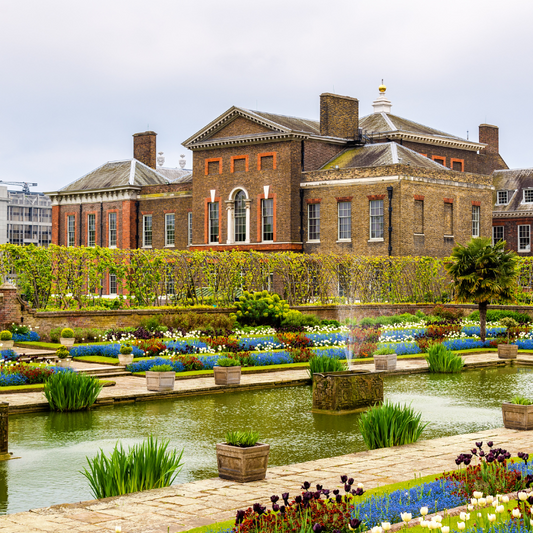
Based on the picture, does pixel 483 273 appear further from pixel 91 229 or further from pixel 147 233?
pixel 91 229

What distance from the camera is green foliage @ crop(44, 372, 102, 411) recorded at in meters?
13.7

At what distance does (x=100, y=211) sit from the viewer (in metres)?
54.1

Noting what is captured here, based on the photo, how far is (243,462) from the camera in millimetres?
8445

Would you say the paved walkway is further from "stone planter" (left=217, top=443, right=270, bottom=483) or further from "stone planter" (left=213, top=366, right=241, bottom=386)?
"stone planter" (left=213, top=366, right=241, bottom=386)

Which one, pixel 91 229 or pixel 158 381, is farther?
pixel 91 229

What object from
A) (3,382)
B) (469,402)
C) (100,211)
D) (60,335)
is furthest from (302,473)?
(100,211)

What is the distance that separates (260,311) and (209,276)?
13.0 feet

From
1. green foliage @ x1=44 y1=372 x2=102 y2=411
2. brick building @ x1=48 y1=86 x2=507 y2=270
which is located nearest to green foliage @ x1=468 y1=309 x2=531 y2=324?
brick building @ x1=48 y1=86 x2=507 y2=270

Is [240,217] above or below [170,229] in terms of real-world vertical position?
above

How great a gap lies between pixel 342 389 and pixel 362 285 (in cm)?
2222

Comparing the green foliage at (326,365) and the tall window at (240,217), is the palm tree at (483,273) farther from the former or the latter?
the tall window at (240,217)

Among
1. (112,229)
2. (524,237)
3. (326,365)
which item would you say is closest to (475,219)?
(524,237)

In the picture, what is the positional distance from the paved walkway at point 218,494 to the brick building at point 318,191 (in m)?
30.6

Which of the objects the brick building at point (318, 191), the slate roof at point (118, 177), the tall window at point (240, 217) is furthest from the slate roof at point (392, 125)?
the slate roof at point (118, 177)
